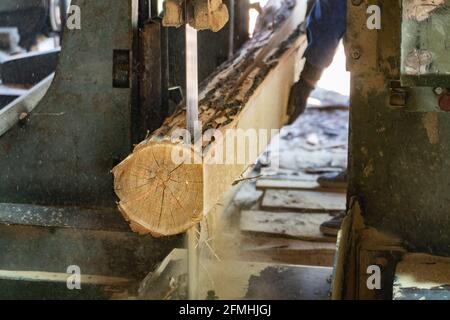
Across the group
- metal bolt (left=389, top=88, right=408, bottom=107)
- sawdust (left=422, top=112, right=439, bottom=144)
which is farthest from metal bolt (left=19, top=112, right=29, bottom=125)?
sawdust (left=422, top=112, right=439, bottom=144)

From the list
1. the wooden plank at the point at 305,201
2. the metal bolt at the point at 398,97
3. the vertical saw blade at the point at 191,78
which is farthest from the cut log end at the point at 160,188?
the wooden plank at the point at 305,201

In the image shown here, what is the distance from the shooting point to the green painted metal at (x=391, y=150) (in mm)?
2600

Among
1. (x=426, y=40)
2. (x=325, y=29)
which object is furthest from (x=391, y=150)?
(x=325, y=29)

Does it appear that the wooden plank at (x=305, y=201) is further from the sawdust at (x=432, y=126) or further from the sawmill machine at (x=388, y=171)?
the sawdust at (x=432, y=126)

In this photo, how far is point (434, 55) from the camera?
6.34 ft

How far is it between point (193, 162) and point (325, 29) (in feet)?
6.24

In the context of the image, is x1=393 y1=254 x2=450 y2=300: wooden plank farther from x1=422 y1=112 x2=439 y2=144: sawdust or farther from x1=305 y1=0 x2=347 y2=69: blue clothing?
x1=305 y1=0 x2=347 y2=69: blue clothing

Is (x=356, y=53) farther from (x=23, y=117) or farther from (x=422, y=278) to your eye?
(x=23, y=117)

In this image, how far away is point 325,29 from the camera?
3885mm

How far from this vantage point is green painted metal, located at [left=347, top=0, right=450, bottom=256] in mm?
2600

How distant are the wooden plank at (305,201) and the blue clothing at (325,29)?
0.97m

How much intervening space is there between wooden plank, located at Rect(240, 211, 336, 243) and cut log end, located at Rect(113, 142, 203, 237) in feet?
5.57

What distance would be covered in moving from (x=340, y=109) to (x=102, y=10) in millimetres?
4778
